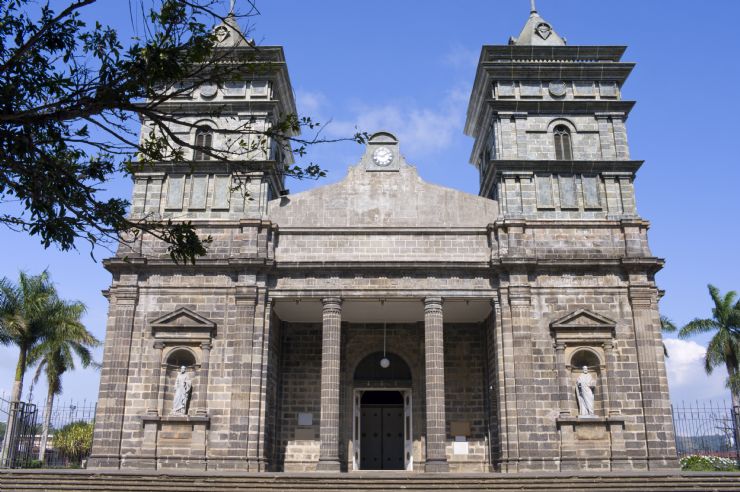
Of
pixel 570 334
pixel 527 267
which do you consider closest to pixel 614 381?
pixel 570 334

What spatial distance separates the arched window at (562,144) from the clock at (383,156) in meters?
5.55

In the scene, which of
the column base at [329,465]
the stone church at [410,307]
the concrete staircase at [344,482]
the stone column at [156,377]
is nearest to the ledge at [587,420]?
the stone church at [410,307]

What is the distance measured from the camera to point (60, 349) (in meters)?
30.4

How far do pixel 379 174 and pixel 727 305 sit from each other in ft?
62.8

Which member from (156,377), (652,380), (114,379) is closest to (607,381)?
(652,380)

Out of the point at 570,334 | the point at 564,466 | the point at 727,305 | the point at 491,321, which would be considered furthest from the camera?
the point at 727,305

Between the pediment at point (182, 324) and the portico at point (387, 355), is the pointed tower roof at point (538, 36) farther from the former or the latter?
the pediment at point (182, 324)

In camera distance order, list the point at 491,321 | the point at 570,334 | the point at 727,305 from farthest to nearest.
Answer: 1. the point at 727,305
2. the point at 491,321
3. the point at 570,334

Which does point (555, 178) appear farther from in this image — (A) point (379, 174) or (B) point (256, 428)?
(B) point (256, 428)

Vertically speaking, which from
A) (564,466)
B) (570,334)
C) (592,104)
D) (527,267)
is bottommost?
(564,466)

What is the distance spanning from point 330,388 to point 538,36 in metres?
14.6

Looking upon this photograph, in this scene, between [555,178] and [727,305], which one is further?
[727,305]

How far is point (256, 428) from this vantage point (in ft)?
65.6

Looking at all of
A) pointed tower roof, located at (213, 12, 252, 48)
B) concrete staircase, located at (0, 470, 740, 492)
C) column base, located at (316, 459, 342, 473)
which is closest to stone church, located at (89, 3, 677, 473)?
column base, located at (316, 459, 342, 473)
